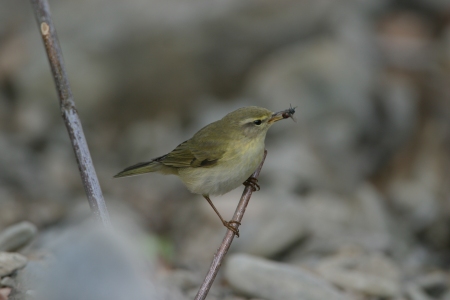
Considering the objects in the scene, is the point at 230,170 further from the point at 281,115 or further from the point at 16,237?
the point at 16,237

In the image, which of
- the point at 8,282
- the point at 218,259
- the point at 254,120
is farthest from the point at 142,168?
the point at 218,259

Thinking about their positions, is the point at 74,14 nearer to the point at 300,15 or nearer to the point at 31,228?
the point at 300,15

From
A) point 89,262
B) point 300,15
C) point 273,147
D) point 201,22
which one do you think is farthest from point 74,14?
point 89,262

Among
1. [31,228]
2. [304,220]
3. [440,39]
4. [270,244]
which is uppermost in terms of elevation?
[440,39]

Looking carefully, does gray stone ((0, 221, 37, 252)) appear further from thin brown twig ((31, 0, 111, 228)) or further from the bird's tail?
thin brown twig ((31, 0, 111, 228))

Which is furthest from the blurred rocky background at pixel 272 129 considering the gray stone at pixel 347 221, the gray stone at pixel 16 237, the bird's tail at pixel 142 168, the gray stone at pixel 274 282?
the gray stone at pixel 16 237

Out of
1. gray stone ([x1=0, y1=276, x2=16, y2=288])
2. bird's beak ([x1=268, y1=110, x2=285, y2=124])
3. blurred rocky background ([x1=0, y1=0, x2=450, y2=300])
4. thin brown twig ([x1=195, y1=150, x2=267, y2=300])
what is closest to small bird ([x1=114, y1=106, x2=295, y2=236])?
bird's beak ([x1=268, y1=110, x2=285, y2=124])

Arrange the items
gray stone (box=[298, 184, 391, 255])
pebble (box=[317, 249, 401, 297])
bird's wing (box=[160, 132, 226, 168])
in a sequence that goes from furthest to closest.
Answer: gray stone (box=[298, 184, 391, 255]), pebble (box=[317, 249, 401, 297]), bird's wing (box=[160, 132, 226, 168])

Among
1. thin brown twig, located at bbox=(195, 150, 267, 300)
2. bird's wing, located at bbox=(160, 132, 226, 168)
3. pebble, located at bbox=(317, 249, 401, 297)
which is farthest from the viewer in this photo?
pebble, located at bbox=(317, 249, 401, 297)
